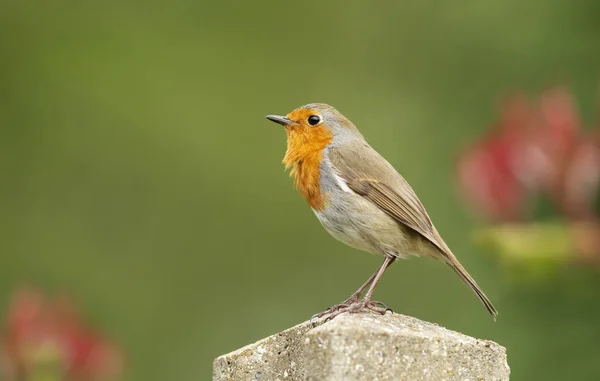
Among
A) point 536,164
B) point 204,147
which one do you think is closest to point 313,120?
point 536,164

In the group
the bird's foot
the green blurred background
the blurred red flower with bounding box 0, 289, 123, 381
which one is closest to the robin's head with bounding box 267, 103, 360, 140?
the bird's foot

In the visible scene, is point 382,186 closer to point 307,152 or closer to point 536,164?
point 307,152

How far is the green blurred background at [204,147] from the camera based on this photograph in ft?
36.0

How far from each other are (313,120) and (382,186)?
0.54 meters

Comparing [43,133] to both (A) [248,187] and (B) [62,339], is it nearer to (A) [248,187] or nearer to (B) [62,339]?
(A) [248,187]

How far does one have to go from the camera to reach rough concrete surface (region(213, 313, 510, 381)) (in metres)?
2.27

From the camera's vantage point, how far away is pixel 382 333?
7.54ft

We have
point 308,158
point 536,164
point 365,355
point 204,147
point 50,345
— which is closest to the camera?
point 365,355

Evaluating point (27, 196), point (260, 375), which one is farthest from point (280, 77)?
point (260, 375)

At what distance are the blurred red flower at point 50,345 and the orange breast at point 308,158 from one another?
4.20 feet

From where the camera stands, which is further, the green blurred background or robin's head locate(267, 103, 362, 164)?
the green blurred background

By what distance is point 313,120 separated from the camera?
430cm

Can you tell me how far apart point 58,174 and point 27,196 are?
41 cm

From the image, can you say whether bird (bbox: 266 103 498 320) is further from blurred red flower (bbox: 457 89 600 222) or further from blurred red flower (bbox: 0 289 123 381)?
blurred red flower (bbox: 0 289 123 381)
